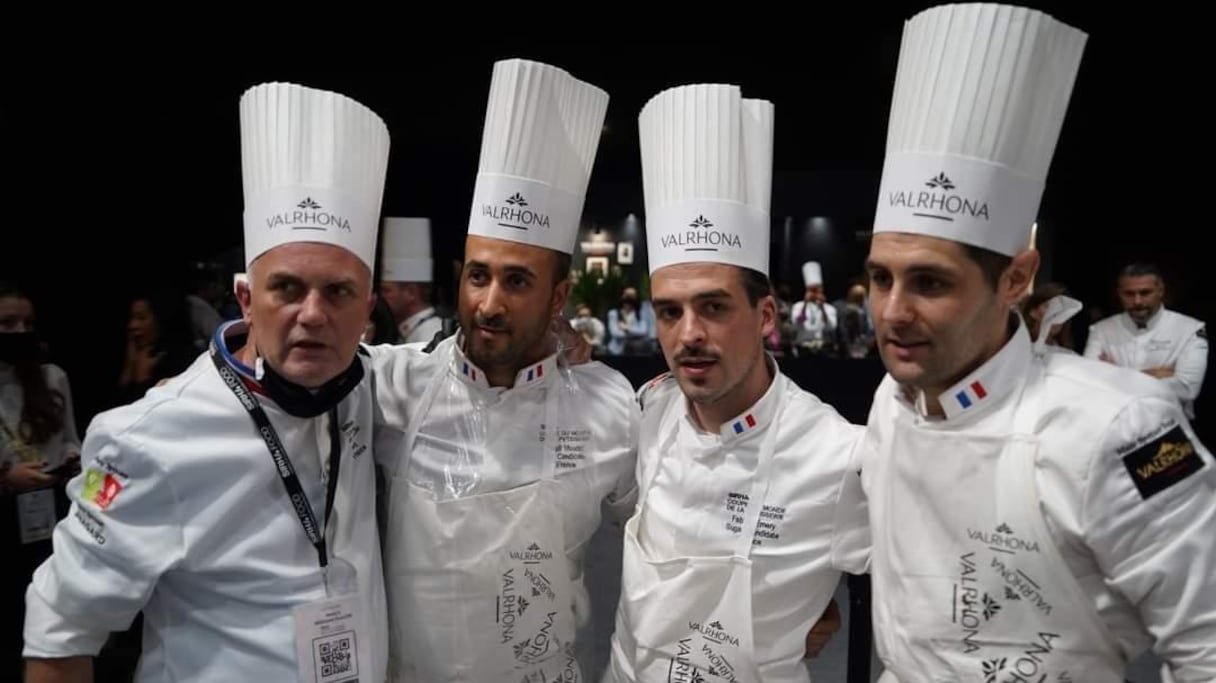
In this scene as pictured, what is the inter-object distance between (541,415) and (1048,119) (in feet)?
3.64

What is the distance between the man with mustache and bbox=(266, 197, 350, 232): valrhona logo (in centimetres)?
460

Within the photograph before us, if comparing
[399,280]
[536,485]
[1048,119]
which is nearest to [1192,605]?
[1048,119]

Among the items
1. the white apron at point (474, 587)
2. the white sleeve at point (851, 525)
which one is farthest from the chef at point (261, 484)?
the white sleeve at point (851, 525)

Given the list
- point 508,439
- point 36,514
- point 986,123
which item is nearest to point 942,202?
point 986,123

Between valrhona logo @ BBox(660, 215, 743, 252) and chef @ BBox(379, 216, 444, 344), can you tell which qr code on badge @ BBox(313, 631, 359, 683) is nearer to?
valrhona logo @ BBox(660, 215, 743, 252)

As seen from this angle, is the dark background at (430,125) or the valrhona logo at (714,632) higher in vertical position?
the dark background at (430,125)

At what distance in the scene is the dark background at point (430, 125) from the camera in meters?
4.29

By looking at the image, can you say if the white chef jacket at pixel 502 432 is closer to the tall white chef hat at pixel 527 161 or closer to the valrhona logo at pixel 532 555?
the valrhona logo at pixel 532 555

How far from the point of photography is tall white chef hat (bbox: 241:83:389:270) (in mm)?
1462

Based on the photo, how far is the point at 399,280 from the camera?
4.06m

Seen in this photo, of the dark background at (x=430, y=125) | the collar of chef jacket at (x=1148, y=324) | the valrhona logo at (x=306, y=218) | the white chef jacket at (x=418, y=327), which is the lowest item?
the white chef jacket at (x=418, y=327)

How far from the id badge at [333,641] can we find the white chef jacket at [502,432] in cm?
21

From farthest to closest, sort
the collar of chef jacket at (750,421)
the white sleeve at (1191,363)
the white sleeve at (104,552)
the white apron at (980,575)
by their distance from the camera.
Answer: the white sleeve at (1191,363), the collar of chef jacket at (750,421), the white sleeve at (104,552), the white apron at (980,575)

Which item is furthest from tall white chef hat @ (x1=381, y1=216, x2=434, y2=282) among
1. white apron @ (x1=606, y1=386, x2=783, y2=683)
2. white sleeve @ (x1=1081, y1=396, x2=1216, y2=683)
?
white sleeve @ (x1=1081, y1=396, x2=1216, y2=683)
